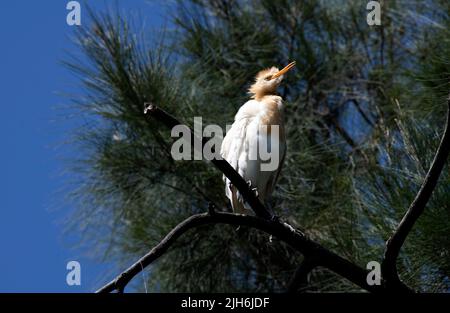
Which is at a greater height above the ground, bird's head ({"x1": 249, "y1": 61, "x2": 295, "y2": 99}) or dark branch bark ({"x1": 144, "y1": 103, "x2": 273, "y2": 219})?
bird's head ({"x1": 249, "y1": 61, "x2": 295, "y2": 99})

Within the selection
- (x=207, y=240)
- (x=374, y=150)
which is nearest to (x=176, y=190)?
(x=207, y=240)

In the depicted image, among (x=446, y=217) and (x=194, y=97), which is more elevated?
(x=194, y=97)

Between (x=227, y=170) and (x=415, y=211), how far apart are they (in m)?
0.31

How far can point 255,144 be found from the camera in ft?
7.73

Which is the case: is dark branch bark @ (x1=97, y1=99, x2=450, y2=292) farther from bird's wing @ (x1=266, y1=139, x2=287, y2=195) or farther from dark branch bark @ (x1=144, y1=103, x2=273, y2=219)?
bird's wing @ (x1=266, y1=139, x2=287, y2=195)

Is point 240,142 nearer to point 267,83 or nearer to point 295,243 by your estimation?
point 267,83

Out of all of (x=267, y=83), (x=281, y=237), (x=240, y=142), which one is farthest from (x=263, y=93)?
(x=281, y=237)

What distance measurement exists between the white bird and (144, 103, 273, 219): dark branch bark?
65 centimetres

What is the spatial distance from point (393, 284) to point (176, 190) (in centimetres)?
135

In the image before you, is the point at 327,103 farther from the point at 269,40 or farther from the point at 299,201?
the point at 299,201

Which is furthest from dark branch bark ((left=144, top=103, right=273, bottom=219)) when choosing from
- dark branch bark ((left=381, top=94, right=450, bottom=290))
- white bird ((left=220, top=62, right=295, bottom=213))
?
white bird ((left=220, top=62, right=295, bottom=213))

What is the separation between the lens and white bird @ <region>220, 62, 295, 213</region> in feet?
7.72
